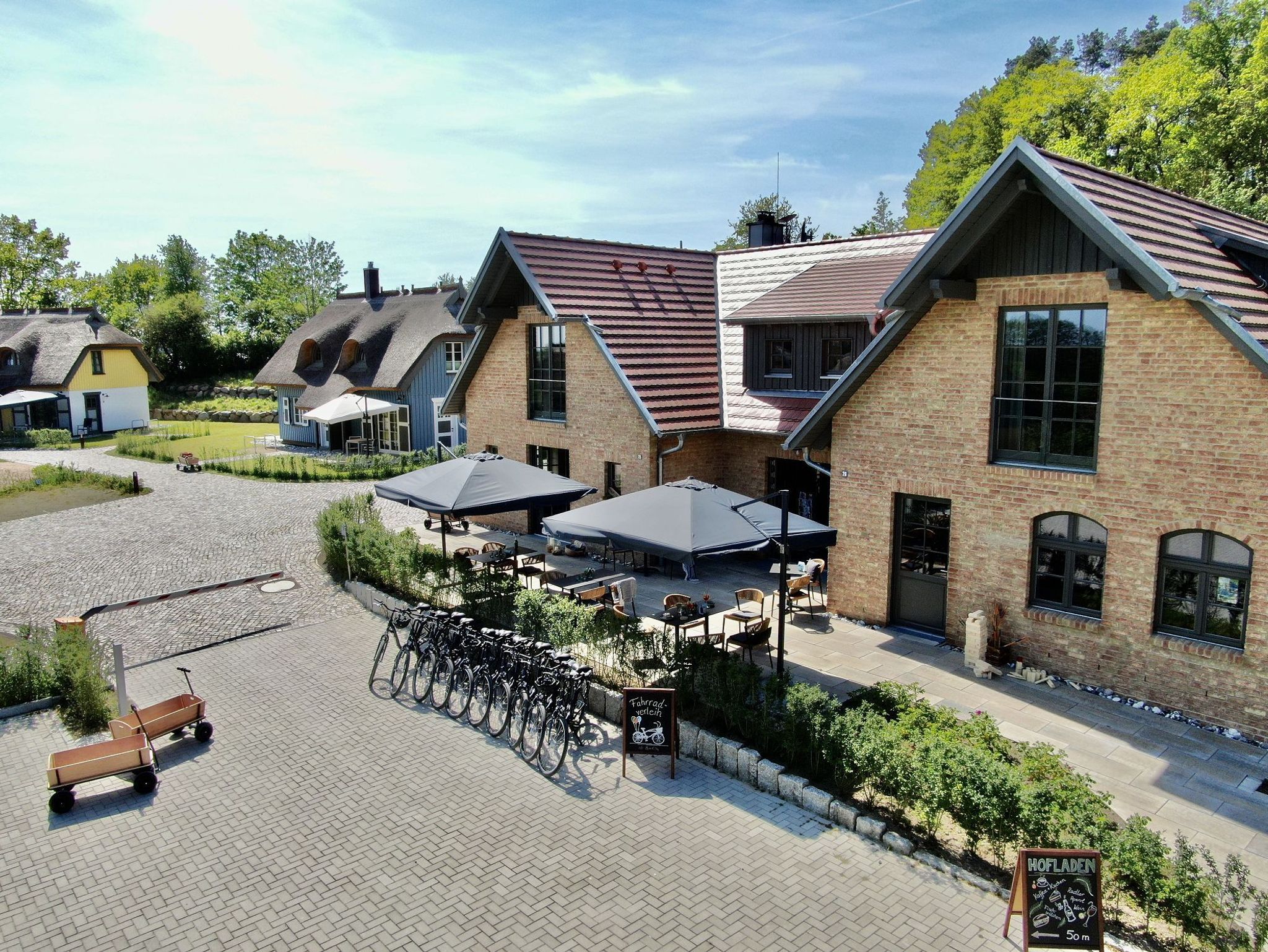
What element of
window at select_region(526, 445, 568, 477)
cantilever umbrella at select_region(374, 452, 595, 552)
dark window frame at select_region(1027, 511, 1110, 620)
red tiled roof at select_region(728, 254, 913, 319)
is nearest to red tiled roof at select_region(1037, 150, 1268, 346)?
dark window frame at select_region(1027, 511, 1110, 620)

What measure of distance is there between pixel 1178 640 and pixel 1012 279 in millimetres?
5295

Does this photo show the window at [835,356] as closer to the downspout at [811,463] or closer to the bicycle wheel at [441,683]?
the downspout at [811,463]

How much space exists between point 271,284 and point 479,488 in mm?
65753

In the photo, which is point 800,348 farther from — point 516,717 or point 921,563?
point 516,717

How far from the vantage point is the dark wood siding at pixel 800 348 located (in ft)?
58.0

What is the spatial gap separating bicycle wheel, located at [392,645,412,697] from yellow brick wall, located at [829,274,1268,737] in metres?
7.47

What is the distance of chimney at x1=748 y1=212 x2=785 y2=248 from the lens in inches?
994

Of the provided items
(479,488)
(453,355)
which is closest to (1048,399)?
(479,488)

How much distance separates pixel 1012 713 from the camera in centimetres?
1102

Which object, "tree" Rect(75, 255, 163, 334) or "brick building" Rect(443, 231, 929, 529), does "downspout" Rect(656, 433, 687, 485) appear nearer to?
"brick building" Rect(443, 231, 929, 529)

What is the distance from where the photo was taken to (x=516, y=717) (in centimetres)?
1123

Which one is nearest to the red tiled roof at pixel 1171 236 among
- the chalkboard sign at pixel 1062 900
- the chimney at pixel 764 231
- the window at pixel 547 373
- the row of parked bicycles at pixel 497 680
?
the chalkboard sign at pixel 1062 900

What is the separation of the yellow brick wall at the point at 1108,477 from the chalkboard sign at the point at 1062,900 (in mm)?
5435

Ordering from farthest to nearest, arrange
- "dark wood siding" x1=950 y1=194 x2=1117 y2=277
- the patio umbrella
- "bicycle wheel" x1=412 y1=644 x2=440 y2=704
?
"bicycle wheel" x1=412 y1=644 x2=440 y2=704, "dark wood siding" x1=950 y1=194 x2=1117 y2=277, the patio umbrella
